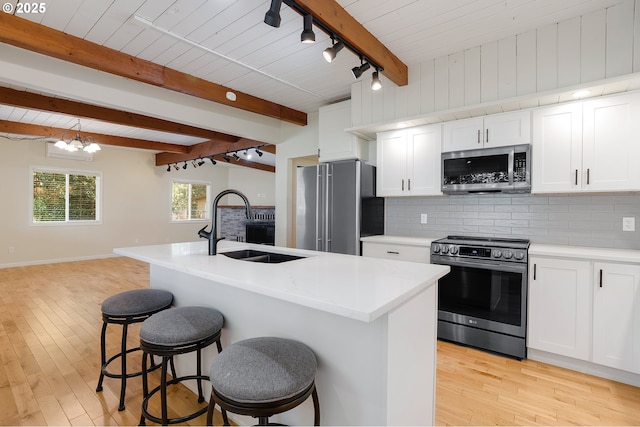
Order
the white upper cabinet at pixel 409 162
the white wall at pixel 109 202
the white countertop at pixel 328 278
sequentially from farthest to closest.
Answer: the white wall at pixel 109 202
the white upper cabinet at pixel 409 162
the white countertop at pixel 328 278

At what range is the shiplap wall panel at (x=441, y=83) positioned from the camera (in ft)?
9.94

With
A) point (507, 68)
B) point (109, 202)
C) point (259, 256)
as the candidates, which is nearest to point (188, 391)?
point (259, 256)

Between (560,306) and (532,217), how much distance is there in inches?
35.6

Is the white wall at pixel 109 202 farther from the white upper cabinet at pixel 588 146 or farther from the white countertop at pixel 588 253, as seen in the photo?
the white countertop at pixel 588 253

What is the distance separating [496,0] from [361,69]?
3.49 ft

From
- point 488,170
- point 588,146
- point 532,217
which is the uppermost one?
point 588,146

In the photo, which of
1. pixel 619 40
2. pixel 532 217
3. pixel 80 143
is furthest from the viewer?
pixel 80 143

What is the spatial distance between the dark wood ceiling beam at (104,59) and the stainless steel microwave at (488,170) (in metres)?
2.64

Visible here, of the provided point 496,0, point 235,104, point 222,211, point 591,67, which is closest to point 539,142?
point 591,67

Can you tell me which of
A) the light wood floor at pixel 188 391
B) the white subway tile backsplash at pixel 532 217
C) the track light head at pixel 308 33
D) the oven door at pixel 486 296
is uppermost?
the track light head at pixel 308 33

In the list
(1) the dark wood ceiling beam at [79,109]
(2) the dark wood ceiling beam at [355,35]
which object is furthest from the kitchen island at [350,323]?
(1) the dark wood ceiling beam at [79,109]

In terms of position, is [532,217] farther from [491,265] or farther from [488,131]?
[488,131]

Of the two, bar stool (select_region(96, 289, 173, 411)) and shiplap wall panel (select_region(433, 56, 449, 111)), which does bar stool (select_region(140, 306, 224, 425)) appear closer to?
bar stool (select_region(96, 289, 173, 411))

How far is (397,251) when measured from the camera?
10.4ft
